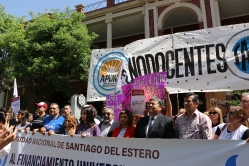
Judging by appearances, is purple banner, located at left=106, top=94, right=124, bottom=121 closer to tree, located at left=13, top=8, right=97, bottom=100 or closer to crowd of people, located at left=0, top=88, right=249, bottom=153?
crowd of people, located at left=0, top=88, right=249, bottom=153

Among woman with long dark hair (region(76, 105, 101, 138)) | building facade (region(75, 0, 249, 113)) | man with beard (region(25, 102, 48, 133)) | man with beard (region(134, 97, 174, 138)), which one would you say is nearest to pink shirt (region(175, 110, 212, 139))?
man with beard (region(134, 97, 174, 138))

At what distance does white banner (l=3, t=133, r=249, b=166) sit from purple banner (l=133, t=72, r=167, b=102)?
85 centimetres

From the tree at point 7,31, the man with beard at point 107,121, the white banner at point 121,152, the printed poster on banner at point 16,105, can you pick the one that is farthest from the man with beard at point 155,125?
the tree at point 7,31

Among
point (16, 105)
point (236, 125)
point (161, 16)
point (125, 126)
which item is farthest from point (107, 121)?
point (161, 16)

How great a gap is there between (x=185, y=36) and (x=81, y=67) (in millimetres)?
10225

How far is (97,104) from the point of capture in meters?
17.4

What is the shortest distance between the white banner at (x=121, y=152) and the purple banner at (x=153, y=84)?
2.78ft

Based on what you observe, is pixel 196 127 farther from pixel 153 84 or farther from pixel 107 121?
pixel 107 121

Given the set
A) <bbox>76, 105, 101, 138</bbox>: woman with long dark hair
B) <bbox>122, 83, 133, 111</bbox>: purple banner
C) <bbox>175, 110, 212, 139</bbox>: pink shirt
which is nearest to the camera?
<bbox>175, 110, 212, 139</bbox>: pink shirt

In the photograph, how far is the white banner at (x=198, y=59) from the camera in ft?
11.3

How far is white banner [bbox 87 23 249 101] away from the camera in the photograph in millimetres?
3430

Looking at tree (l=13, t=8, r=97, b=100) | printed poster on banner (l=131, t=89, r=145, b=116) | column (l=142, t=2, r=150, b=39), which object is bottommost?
printed poster on banner (l=131, t=89, r=145, b=116)

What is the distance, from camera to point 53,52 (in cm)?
1315

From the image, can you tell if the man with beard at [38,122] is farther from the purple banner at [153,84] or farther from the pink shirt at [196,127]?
the pink shirt at [196,127]
